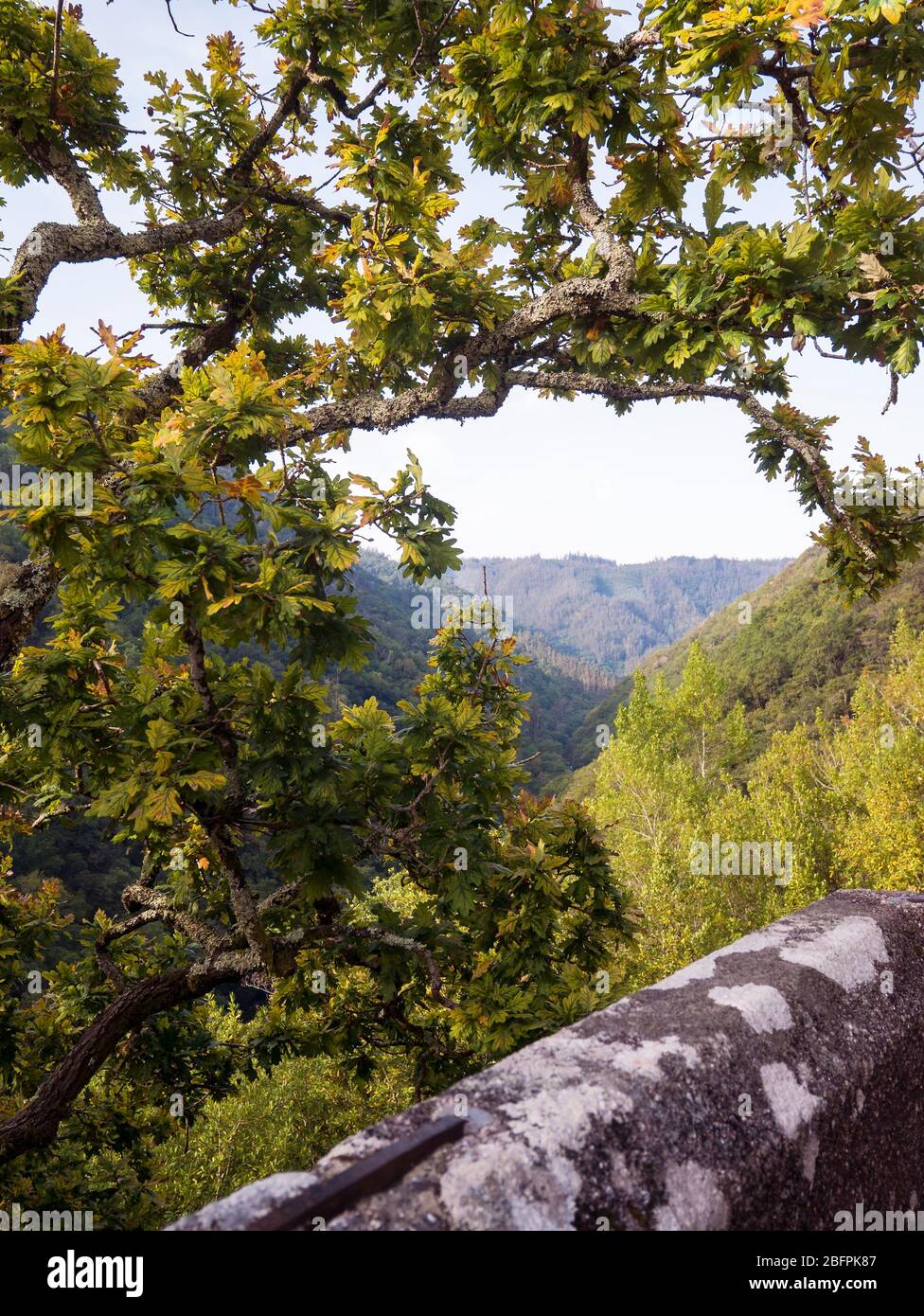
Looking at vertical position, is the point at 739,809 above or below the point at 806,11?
below

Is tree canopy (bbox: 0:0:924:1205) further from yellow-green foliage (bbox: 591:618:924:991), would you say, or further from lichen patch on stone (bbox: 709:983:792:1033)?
yellow-green foliage (bbox: 591:618:924:991)

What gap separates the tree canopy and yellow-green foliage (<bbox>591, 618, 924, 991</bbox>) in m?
14.2

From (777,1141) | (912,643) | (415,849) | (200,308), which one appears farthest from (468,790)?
(912,643)

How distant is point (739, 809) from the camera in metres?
29.5

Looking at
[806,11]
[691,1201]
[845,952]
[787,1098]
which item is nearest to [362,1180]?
[691,1201]

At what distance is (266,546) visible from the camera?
368 centimetres

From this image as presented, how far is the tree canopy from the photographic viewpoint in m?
3.42

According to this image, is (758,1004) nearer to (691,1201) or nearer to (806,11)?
(691,1201)

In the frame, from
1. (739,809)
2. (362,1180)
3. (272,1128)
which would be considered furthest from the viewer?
(739,809)

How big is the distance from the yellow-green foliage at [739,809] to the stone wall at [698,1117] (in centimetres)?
1673

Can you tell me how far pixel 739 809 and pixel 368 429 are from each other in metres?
27.6

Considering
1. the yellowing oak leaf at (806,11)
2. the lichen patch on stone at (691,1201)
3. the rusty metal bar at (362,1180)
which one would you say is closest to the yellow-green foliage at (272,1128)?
the lichen patch on stone at (691,1201)

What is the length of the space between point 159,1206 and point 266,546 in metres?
6.63
